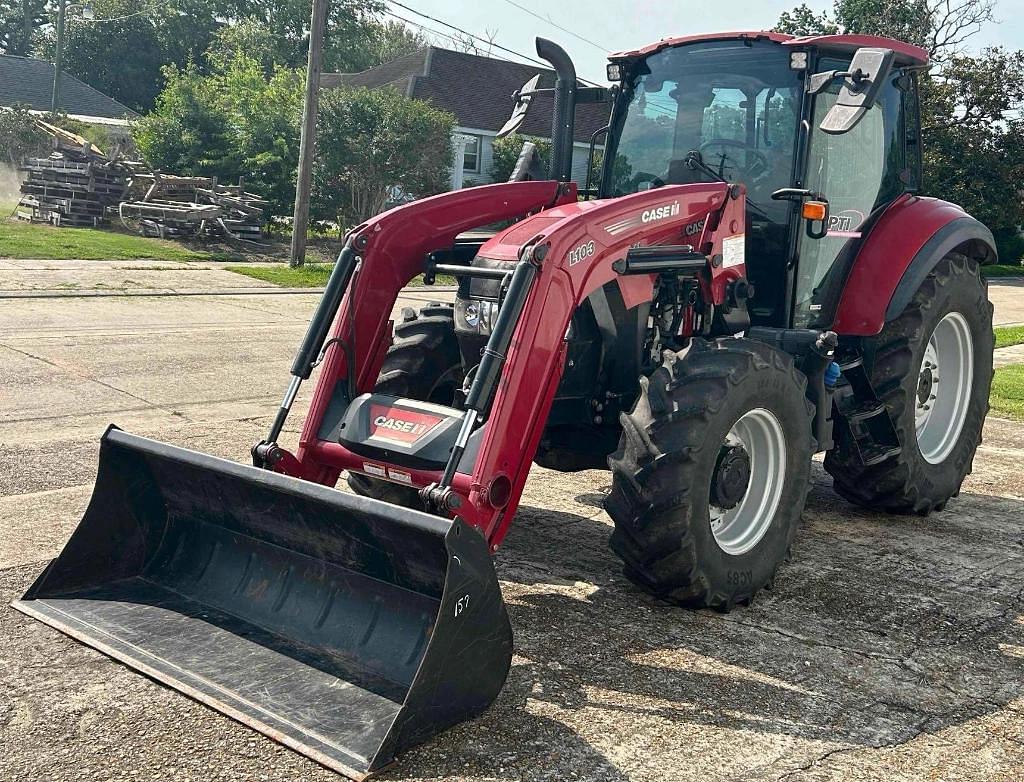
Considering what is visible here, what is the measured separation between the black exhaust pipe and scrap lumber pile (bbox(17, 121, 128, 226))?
20.7 metres

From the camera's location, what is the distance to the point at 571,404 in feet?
16.7

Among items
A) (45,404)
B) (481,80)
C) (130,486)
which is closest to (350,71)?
(481,80)

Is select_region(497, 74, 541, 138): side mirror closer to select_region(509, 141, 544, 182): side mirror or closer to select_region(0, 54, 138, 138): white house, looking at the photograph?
select_region(509, 141, 544, 182): side mirror

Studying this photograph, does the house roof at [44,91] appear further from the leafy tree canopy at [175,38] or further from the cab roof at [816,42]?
the cab roof at [816,42]

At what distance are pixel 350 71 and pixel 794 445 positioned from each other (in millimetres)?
55551

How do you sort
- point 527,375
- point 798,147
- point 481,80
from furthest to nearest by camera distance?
1. point 481,80
2. point 798,147
3. point 527,375

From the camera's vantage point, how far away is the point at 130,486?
14.9ft

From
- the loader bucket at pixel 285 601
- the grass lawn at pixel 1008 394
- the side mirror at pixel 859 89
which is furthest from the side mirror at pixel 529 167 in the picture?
the grass lawn at pixel 1008 394

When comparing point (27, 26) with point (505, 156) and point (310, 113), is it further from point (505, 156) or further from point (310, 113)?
A: point (310, 113)

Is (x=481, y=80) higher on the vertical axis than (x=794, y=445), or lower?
higher

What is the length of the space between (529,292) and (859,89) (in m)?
1.70

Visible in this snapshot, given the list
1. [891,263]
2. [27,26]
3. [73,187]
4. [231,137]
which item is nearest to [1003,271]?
[231,137]

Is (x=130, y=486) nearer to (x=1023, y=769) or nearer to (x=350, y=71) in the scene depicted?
(x=1023, y=769)

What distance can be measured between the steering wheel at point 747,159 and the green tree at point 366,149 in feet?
68.6
